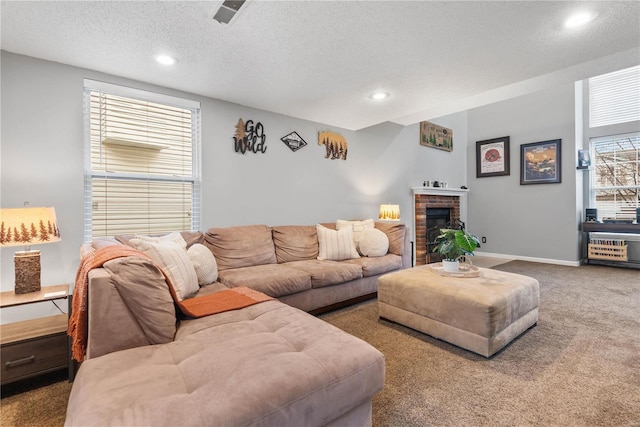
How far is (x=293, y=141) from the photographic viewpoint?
12.4ft

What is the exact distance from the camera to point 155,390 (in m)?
0.93

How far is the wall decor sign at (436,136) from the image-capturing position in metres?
5.49

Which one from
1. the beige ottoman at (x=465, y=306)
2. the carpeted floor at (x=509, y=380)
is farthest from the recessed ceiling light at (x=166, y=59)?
the beige ottoman at (x=465, y=306)

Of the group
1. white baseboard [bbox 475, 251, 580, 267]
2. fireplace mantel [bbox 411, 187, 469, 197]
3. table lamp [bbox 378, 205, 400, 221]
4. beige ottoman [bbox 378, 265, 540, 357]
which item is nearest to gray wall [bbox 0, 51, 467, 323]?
fireplace mantel [bbox 411, 187, 469, 197]

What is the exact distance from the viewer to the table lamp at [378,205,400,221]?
4.40 m

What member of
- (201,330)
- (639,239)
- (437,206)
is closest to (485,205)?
(437,206)

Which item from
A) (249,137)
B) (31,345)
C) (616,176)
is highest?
(249,137)

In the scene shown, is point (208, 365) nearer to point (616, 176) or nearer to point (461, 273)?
point (461, 273)

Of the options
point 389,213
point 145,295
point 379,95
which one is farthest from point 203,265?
point 389,213

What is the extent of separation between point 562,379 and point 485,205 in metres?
5.04

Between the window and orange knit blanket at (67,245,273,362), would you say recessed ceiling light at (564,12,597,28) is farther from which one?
the window

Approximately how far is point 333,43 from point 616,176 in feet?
18.8

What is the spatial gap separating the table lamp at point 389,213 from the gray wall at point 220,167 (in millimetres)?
273

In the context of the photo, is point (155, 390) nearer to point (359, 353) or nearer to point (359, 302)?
point (359, 353)
